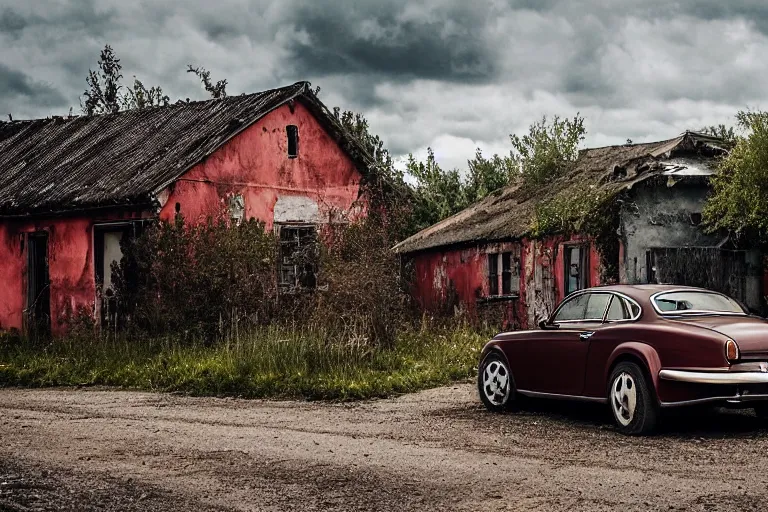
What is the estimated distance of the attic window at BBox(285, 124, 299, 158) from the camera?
25.7 meters

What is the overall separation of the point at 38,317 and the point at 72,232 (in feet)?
7.53

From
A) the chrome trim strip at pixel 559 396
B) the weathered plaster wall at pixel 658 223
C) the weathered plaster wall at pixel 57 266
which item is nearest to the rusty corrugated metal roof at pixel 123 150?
the weathered plaster wall at pixel 57 266

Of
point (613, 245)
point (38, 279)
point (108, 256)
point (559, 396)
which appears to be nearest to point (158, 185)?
point (108, 256)

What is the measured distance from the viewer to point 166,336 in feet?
61.9

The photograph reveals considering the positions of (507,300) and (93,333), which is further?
(507,300)

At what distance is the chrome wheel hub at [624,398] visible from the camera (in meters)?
10.5

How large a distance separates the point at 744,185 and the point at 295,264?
9.15m

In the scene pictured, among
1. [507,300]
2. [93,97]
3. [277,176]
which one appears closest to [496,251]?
[507,300]

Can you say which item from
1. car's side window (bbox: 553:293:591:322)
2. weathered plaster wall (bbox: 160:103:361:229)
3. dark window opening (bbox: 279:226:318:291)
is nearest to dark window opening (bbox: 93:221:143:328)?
weathered plaster wall (bbox: 160:103:361:229)

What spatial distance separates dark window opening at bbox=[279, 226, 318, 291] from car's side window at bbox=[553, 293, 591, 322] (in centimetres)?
1023

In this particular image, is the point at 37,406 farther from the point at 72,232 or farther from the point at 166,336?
the point at 72,232

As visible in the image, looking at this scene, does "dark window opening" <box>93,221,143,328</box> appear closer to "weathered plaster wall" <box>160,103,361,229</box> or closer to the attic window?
"weathered plaster wall" <box>160,103,361,229</box>

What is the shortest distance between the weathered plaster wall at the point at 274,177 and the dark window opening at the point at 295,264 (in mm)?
320

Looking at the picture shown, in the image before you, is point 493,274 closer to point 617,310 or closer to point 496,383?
point 496,383
